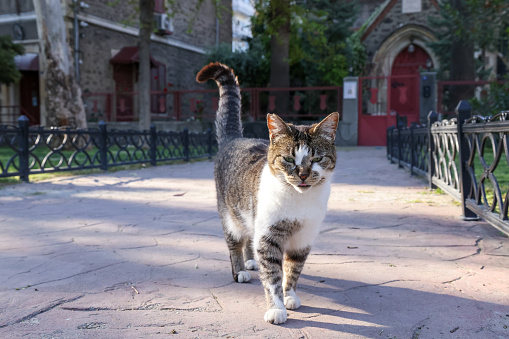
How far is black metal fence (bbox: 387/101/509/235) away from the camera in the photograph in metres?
3.77

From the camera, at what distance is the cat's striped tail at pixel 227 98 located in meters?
3.63

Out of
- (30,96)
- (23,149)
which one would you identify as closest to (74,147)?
(23,149)

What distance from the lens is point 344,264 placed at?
3.49 metres

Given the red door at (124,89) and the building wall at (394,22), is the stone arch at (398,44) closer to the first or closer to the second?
the building wall at (394,22)

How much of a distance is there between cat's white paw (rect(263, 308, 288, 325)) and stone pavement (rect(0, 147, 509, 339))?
4 centimetres

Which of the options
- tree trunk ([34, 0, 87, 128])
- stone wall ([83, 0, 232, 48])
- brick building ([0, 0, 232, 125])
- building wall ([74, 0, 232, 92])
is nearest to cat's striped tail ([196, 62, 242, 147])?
tree trunk ([34, 0, 87, 128])

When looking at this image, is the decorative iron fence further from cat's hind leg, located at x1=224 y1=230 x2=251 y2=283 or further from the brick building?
cat's hind leg, located at x1=224 y1=230 x2=251 y2=283

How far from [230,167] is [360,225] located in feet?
6.78

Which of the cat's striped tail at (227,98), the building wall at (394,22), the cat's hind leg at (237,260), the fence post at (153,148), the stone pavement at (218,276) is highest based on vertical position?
the building wall at (394,22)

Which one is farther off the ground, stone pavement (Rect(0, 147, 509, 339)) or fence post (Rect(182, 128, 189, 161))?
fence post (Rect(182, 128, 189, 161))

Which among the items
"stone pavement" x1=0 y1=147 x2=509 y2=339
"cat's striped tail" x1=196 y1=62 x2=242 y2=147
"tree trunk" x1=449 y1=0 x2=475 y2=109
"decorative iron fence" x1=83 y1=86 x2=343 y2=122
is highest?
"tree trunk" x1=449 y1=0 x2=475 y2=109

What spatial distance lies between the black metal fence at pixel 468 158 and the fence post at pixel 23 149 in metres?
6.47

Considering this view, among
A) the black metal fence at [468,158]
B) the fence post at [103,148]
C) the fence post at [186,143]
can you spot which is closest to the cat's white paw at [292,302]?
the black metal fence at [468,158]

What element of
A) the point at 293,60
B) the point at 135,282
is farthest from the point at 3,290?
the point at 293,60
